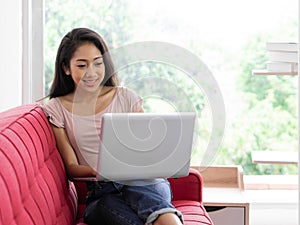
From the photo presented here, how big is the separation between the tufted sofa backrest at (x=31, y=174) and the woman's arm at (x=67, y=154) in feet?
0.09

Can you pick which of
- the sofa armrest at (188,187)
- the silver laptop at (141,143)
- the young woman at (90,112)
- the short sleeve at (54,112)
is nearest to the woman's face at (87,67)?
the young woman at (90,112)

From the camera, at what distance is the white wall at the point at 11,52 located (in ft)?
11.7

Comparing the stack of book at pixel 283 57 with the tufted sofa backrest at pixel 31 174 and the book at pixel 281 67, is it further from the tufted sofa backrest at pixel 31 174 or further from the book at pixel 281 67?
the tufted sofa backrest at pixel 31 174

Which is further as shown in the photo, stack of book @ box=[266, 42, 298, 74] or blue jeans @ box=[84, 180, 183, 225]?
stack of book @ box=[266, 42, 298, 74]

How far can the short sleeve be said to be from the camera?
2588 mm

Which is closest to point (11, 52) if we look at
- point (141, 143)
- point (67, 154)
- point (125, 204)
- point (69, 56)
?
point (69, 56)

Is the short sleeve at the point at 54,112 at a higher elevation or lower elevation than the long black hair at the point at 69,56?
lower

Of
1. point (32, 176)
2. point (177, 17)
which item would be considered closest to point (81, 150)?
point (32, 176)

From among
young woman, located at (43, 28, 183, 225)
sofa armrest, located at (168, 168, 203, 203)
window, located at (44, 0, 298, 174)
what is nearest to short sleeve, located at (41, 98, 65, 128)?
young woman, located at (43, 28, 183, 225)

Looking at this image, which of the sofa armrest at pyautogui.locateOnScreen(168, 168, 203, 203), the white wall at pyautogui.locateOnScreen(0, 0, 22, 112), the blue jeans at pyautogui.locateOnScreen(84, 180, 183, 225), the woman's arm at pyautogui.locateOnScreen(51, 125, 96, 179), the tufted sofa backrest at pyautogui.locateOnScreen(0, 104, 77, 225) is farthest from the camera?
the white wall at pyautogui.locateOnScreen(0, 0, 22, 112)

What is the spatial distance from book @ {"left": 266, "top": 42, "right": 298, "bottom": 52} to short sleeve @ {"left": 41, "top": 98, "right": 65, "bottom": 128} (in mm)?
1244

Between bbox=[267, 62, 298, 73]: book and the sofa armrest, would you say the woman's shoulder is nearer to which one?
the sofa armrest

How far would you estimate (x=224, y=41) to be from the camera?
12.7 ft

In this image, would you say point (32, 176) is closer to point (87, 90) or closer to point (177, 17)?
point (87, 90)
